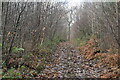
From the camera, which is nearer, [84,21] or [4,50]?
[4,50]

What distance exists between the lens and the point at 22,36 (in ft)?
36.5

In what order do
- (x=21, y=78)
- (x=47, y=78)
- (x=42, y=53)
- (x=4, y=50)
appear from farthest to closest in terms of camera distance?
(x=42, y=53) < (x=4, y=50) < (x=47, y=78) < (x=21, y=78)

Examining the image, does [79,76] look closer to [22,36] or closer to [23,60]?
[23,60]

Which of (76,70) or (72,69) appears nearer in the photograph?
(76,70)

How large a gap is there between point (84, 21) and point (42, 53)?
45.6 feet

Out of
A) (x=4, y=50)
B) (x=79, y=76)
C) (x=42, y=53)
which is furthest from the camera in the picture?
(x=42, y=53)

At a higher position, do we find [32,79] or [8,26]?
[8,26]

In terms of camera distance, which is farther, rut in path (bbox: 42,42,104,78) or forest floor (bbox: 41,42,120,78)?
rut in path (bbox: 42,42,104,78)

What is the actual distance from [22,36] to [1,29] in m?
2.81

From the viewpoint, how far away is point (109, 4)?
38.0 feet

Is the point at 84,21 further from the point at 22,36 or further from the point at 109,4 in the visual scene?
the point at 22,36

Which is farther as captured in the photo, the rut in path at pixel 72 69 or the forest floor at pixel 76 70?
the rut in path at pixel 72 69

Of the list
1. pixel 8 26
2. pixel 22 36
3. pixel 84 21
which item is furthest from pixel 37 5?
pixel 84 21

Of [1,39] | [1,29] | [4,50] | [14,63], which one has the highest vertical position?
[1,29]
